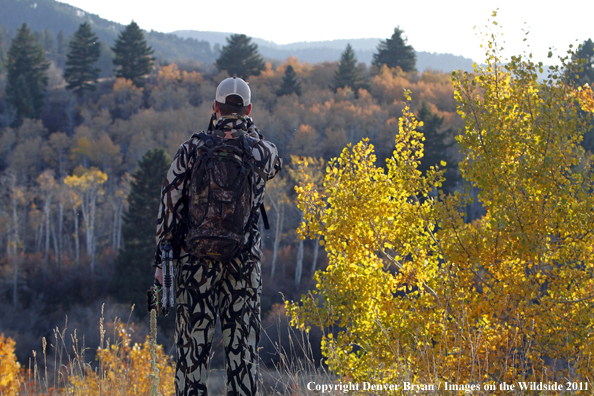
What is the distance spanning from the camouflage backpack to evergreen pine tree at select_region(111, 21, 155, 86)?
224 ft

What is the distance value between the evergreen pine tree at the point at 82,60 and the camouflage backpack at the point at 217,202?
69.8 metres

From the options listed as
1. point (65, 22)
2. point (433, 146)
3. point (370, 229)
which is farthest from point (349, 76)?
point (65, 22)

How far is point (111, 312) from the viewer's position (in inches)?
1204

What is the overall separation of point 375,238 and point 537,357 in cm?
306

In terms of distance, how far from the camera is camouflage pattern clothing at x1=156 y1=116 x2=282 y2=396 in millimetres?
2373

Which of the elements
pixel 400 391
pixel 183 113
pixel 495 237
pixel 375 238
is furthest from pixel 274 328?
pixel 183 113

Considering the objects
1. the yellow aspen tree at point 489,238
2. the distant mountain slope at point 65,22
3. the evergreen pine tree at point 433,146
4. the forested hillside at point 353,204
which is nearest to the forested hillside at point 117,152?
the evergreen pine tree at point 433,146

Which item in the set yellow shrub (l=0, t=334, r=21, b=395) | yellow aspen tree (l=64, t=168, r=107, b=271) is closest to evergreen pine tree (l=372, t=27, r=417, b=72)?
yellow aspen tree (l=64, t=168, r=107, b=271)

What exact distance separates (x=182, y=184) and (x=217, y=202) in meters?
0.25

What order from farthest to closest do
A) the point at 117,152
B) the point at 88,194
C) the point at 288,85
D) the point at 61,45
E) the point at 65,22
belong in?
the point at 65,22
the point at 61,45
the point at 288,85
the point at 117,152
the point at 88,194

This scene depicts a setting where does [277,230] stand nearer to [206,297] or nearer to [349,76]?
[206,297]

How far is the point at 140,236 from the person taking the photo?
30984mm

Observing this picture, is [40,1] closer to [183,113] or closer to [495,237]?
[183,113]

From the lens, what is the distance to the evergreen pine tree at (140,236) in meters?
30.7
